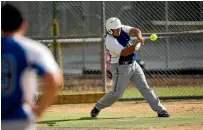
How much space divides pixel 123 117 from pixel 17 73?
22.2 feet

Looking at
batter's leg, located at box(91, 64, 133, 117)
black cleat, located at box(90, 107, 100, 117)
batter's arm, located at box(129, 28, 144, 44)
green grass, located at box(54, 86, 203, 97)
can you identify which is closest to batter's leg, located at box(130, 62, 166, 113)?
batter's leg, located at box(91, 64, 133, 117)

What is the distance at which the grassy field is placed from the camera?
10250 millimetres

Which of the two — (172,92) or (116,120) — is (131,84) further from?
(116,120)

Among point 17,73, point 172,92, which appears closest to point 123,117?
point 172,92

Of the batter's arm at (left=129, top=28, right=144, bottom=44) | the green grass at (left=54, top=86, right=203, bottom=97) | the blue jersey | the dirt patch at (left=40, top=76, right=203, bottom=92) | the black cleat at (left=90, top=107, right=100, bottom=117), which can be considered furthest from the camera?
the dirt patch at (left=40, top=76, right=203, bottom=92)

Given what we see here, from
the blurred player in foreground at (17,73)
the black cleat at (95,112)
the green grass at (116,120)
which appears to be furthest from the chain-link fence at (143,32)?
the blurred player in foreground at (17,73)

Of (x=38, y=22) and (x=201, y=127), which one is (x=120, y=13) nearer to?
(x=38, y=22)

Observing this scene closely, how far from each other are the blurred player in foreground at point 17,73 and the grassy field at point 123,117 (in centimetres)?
503

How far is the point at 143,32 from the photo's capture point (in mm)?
17359

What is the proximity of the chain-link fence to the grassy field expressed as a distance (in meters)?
2.80

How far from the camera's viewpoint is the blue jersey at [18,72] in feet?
15.6

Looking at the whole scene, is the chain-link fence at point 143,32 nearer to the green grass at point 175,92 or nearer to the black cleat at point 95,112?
the green grass at point 175,92

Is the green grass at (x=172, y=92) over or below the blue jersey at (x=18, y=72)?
below

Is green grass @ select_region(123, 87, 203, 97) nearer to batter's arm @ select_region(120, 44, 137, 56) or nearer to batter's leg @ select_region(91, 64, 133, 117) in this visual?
batter's leg @ select_region(91, 64, 133, 117)
